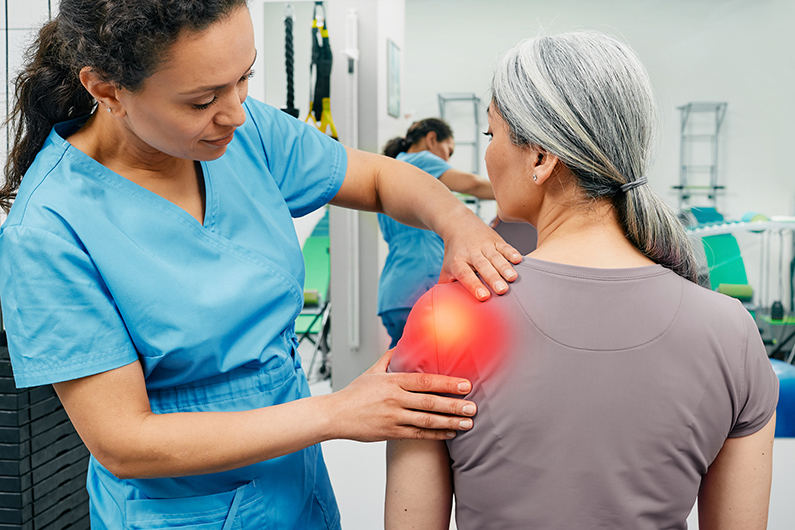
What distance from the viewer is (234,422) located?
0.76 meters

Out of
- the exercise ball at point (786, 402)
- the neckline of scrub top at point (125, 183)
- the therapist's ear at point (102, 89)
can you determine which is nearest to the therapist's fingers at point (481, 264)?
the neckline of scrub top at point (125, 183)

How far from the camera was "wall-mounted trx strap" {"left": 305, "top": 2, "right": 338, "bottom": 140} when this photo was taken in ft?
9.50

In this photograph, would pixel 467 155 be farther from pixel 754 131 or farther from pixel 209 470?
pixel 209 470

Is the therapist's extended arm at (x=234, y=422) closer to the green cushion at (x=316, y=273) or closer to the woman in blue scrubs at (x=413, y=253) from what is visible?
the woman in blue scrubs at (x=413, y=253)

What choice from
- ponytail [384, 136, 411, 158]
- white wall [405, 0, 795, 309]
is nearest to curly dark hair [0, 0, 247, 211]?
ponytail [384, 136, 411, 158]

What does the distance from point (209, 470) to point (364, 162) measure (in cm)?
63

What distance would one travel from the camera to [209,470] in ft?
2.51

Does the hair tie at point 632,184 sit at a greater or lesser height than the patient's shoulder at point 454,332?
greater

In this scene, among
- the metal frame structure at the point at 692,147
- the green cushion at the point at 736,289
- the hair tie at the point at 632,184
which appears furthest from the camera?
the metal frame structure at the point at 692,147

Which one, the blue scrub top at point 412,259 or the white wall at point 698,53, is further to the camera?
the white wall at point 698,53

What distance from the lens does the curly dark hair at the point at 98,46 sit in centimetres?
68

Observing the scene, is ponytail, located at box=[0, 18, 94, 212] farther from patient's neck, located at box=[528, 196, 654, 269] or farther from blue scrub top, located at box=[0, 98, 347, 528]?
patient's neck, located at box=[528, 196, 654, 269]

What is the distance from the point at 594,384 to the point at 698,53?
5.53 m

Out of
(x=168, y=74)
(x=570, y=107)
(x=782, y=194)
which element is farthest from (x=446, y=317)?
(x=782, y=194)
